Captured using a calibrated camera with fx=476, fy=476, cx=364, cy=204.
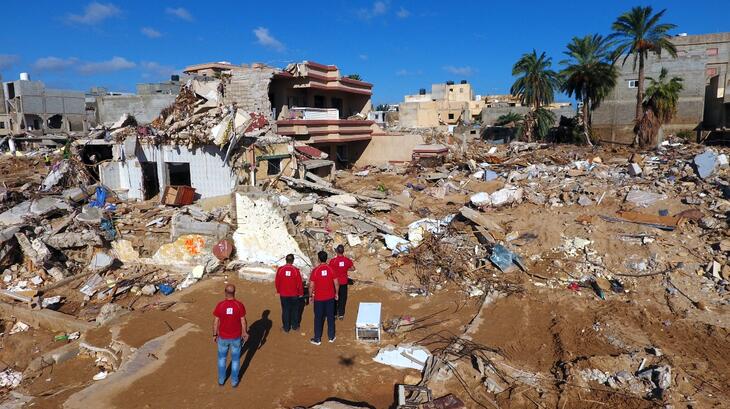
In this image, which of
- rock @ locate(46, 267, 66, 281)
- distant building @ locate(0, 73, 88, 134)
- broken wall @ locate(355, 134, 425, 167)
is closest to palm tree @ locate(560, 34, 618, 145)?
broken wall @ locate(355, 134, 425, 167)

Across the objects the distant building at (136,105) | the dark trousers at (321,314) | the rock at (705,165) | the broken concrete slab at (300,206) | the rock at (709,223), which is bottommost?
the dark trousers at (321,314)

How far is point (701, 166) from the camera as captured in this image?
15094 mm

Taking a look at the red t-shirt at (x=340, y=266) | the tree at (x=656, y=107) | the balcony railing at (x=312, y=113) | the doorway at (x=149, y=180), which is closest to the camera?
the red t-shirt at (x=340, y=266)

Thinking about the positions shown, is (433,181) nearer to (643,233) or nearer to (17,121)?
(643,233)

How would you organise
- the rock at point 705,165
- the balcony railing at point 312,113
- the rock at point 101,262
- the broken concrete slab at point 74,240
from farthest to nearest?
the balcony railing at point 312,113, the rock at point 705,165, the broken concrete slab at point 74,240, the rock at point 101,262

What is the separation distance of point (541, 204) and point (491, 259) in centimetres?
454

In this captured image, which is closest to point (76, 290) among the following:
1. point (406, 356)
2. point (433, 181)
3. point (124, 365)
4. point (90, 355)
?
point (90, 355)

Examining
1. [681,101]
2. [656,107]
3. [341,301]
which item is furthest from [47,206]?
[681,101]

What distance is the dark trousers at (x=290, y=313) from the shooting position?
7449mm

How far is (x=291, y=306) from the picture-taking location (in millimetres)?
7527

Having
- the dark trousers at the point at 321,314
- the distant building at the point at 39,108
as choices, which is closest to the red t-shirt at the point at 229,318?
the dark trousers at the point at 321,314

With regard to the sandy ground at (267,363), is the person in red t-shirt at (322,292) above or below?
above

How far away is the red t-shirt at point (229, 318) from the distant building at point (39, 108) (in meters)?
39.1

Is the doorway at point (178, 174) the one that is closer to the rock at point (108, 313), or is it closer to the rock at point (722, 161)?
the rock at point (108, 313)
